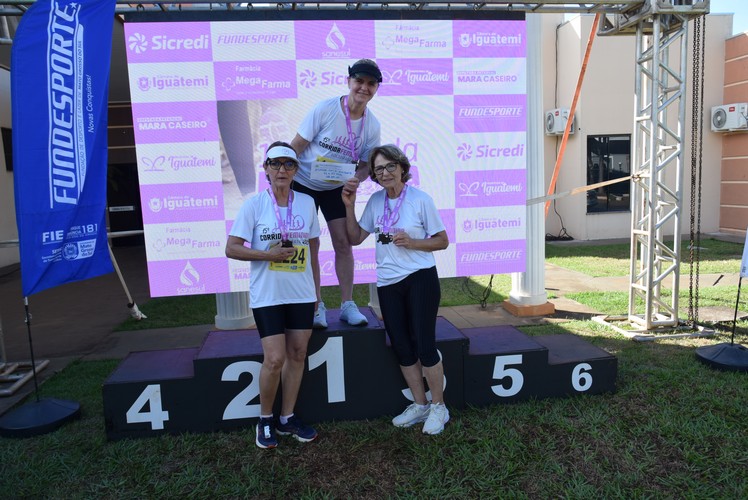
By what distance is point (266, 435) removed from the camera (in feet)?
10.5

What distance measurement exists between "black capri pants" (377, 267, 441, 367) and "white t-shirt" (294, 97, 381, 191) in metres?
0.83

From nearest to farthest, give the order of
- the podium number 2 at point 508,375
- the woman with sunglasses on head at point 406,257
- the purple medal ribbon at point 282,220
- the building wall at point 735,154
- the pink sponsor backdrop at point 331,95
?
1. the purple medal ribbon at point 282,220
2. the woman with sunglasses on head at point 406,257
3. the podium number 2 at point 508,375
4. the pink sponsor backdrop at point 331,95
5. the building wall at point 735,154

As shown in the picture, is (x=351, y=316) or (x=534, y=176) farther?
(x=534, y=176)

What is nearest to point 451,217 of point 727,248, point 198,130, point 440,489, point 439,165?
point 439,165

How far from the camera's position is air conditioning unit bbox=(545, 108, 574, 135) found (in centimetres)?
1180

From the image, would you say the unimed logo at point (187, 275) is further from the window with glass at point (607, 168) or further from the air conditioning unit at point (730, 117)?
the air conditioning unit at point (730, 117)

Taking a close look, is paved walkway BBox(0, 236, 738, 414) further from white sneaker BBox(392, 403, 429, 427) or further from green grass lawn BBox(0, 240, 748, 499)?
white sneaker BBox(392, 403, 429, 427)

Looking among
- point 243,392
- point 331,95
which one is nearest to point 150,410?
point 243,392

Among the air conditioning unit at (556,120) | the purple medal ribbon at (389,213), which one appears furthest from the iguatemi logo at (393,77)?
the air conditioning unit at (556,120)

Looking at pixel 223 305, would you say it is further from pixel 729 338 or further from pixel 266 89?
pixel 729 338

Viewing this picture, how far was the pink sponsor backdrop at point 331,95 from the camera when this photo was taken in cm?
492

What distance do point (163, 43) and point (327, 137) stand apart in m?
2.41

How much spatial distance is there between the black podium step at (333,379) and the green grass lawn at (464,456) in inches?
3.8

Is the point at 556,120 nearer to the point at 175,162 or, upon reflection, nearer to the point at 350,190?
the point at 175,162
